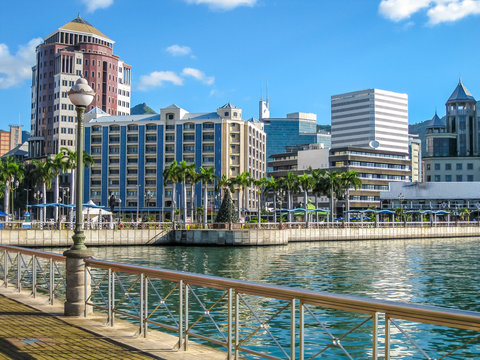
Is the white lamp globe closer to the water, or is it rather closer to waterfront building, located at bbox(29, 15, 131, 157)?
the water

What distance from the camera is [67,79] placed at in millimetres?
164375

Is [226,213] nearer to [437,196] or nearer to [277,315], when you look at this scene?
[277,315]

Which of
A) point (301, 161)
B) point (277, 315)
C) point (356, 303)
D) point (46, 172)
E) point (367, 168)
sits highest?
point (301, 161)

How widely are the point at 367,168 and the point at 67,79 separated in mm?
90682

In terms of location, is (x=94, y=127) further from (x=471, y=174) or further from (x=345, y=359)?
(x=345, y=359)

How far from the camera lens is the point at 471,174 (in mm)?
177875

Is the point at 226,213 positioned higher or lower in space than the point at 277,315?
higher

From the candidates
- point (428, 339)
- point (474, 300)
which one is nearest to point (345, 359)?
point (428, 339)

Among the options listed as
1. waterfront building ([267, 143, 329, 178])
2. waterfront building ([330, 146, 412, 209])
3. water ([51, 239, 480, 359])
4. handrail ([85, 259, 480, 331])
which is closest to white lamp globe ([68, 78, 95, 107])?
handrail ([85, 259, 480, 331])

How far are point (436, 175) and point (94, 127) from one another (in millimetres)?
105567

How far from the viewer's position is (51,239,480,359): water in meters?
19.3

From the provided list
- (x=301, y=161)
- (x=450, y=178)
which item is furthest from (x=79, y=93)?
(x=450, y=178)

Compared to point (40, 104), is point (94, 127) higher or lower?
lower

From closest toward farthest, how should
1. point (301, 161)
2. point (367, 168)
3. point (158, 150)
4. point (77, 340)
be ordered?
point (77, 340) < point (158, 150) < point (367, 168) < point (301, 161)
